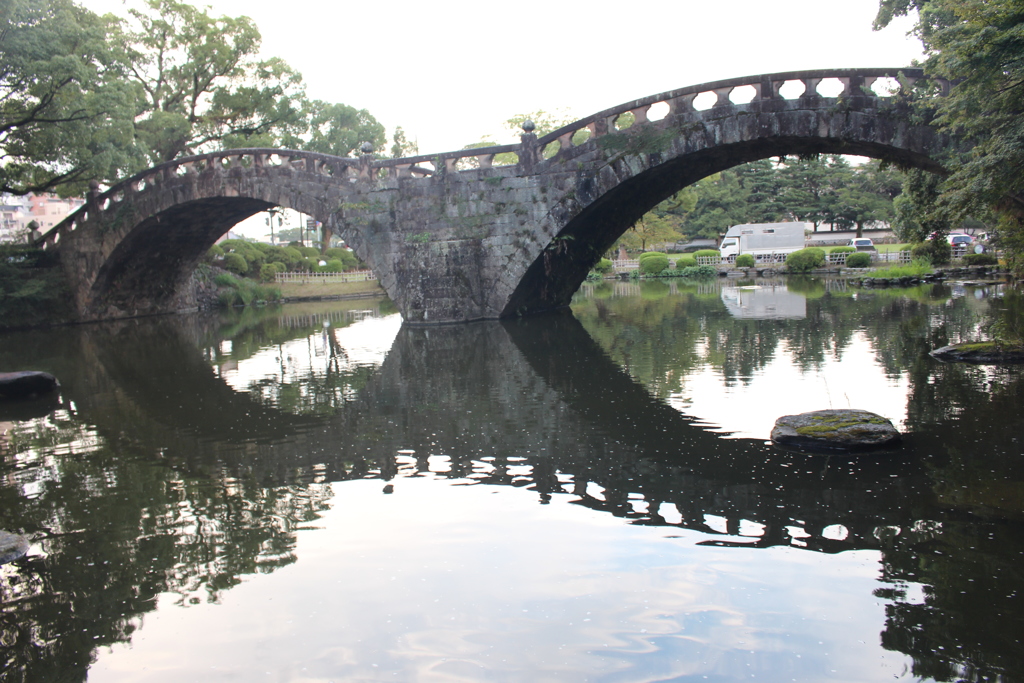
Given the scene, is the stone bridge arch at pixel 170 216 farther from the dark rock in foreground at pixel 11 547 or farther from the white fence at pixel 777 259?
the white fence at pixel 777 259

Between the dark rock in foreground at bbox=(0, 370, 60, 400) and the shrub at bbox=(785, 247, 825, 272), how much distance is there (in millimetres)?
36269

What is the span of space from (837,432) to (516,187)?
12.5 m

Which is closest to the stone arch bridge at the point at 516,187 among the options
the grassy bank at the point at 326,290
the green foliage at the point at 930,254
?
the grassy bank at the point at 326,290

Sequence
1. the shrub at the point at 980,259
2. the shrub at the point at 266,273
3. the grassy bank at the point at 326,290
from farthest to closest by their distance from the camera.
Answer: the shrub at the point at 266,273
the grassy bank at the point at 326,290
the shrub at the point at 980,259

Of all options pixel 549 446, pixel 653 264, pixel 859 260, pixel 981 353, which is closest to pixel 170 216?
pixel 549 446

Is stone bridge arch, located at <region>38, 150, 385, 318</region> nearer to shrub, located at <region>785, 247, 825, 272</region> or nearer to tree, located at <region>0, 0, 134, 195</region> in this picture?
tree, located at <region>0, 0, 134, 195</region>

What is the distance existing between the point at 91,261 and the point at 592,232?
56.6ft

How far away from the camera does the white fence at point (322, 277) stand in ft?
136

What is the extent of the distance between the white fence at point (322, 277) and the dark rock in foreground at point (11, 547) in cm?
3667

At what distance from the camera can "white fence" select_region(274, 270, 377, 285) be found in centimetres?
4159

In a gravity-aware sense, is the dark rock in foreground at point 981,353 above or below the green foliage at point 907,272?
below

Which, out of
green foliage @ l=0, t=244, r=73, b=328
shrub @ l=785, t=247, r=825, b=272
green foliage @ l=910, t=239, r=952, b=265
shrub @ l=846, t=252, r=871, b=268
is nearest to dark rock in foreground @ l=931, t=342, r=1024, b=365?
green foliage @ l=910, t=239, r=952, b=265

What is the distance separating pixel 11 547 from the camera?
495 centimetres

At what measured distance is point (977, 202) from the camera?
897cm
